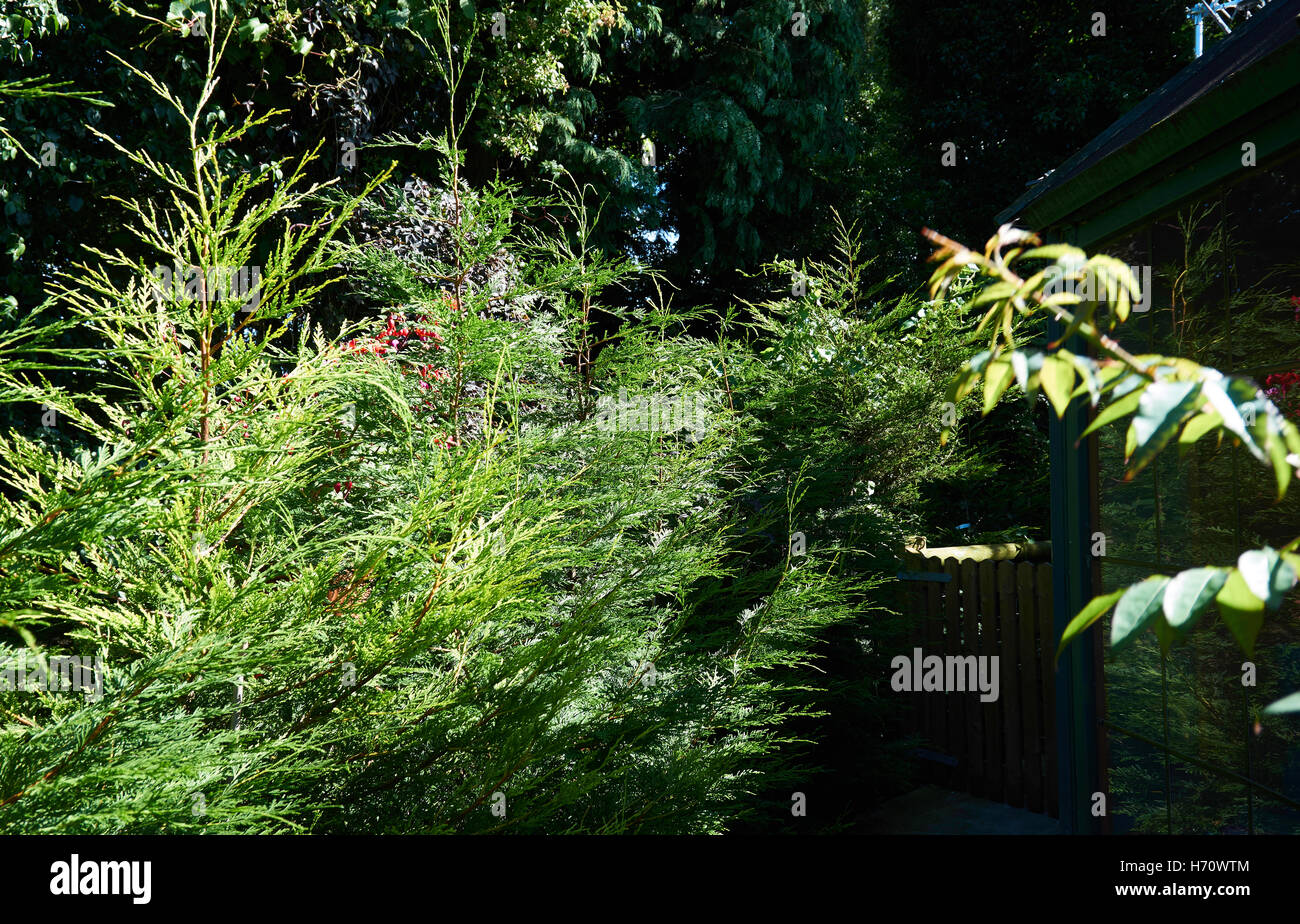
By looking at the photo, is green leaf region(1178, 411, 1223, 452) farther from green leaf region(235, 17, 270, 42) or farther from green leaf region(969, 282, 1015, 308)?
green leaf region(235, 17, 270, 42)

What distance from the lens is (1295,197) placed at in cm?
267

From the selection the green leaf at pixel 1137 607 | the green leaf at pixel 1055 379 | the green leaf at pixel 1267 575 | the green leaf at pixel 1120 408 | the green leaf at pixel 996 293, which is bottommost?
the green leaf at pixel 1137 607

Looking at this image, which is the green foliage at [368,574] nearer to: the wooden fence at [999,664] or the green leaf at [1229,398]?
the wooden fence at [999,664]

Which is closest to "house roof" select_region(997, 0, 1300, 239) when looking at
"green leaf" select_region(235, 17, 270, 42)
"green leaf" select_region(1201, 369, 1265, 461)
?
"green leaf" select_region(1201, 369, 1265, 461)

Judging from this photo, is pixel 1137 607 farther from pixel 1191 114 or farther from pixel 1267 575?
pixel 1191 114

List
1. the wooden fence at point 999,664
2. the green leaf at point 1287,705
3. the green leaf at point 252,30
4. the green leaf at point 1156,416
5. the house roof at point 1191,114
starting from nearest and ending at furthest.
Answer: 1. the green leaf at point 1287,705
2. the green leaf at point 1156,416
3. the house roof at point 1191,114
4. the wooden fence at point 999,664
5. the green leaf at point 252,30

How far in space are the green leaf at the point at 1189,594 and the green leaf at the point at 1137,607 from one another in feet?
0.04

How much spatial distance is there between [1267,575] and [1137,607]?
12 cm

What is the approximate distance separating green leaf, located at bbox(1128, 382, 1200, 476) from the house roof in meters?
2.27

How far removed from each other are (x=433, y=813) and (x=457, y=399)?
62.6 inches

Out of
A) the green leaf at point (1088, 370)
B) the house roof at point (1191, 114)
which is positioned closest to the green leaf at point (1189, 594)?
the green leaf at point (1088, 370)

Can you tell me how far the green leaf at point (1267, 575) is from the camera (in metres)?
0.81

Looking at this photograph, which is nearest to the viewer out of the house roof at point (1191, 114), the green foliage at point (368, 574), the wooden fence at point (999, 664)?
the green foliage at point (368, 574)

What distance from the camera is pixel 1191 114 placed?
2.93 meters
